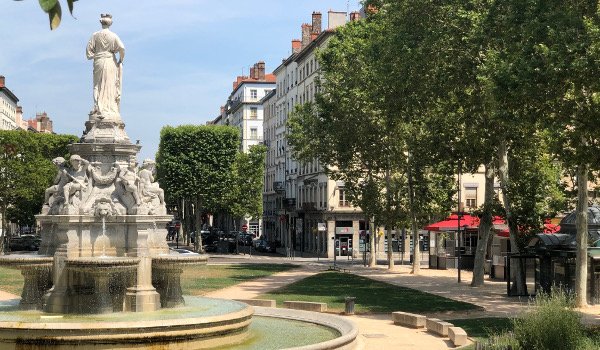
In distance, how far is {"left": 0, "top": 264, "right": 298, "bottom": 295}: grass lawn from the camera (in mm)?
37281

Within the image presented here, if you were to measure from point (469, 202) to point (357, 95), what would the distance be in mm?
30846

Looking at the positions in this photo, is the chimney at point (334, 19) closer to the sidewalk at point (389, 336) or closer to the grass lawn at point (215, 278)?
the grass lawn at point (215, 278)

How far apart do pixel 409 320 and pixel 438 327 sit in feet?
6.55

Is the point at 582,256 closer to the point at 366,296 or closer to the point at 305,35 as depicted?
the point at 366,296

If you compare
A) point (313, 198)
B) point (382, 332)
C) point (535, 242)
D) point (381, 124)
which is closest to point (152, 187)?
point (382, 332)

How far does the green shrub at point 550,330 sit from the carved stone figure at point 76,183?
1088 centimetres

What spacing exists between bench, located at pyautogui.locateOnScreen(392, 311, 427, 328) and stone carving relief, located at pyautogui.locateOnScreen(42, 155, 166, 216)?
7.68 metres

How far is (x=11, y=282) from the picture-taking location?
140 ft

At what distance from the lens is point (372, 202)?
2132 inches

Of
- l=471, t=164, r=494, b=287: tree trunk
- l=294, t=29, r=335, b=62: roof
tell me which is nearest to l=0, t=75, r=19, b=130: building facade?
l=294, t=29, r=335, b=62: roof

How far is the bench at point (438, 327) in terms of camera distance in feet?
74.5

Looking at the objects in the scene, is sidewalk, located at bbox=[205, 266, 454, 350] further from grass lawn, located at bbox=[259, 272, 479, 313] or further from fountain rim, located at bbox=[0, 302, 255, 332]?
fountain rim, located at bbox=[0, 302, 255, 332]

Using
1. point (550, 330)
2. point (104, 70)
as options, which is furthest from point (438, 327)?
point (104, 70)

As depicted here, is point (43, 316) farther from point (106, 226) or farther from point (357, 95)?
point (357, 95)
